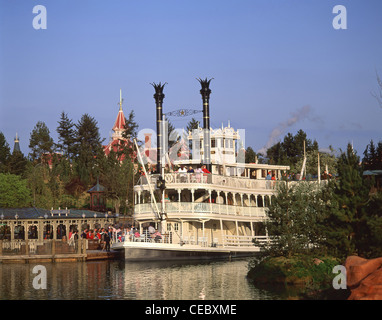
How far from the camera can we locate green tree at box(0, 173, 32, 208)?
63.8 meters

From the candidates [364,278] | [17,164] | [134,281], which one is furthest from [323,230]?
[17,164]

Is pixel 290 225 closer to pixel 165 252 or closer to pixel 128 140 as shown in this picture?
pixel 165 252

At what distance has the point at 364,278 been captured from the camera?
21.3 metres

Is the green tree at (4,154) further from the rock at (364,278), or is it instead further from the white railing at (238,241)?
the rock at (364,278)

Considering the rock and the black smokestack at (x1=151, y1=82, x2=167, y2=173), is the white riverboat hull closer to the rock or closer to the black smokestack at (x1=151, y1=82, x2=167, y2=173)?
the black smokestack at (x1=151, y1=82, x2=167, y2=173)

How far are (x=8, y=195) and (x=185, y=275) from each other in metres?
33.2

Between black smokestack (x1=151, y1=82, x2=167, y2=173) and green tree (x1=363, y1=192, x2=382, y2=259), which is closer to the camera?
green tree (x1=363, y1=192, x2=382, y2=259)

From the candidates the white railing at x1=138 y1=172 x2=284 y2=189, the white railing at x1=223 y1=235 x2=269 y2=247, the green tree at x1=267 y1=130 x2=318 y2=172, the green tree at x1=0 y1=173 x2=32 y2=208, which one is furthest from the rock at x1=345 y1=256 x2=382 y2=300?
the green tree at x1=267 y1=130 x2=318 y2=172

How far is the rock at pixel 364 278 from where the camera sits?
791 inches

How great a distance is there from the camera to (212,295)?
2766 centimetres

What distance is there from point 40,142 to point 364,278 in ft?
231

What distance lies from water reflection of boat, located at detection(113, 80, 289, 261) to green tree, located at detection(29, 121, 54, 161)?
118 feet

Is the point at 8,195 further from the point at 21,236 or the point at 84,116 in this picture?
the point at 84,116

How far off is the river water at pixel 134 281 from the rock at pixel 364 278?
4655mm
